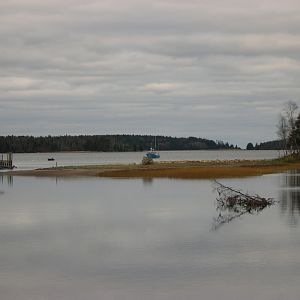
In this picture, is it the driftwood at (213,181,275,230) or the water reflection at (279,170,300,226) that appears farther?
the driftwood at (213,181,275,230)

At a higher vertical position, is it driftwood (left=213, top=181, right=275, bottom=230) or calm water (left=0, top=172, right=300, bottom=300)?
driftwood (left=213, top=181, right=275, bottom=230)

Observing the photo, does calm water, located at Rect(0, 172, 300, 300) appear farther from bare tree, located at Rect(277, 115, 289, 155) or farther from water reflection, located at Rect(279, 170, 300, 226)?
bare tree, located at Rect(277, 115, 289, 155)

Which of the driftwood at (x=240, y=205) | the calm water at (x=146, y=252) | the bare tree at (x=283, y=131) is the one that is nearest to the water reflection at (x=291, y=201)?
the calm water at (x=146, y=252)

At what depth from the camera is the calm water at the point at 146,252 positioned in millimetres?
14958

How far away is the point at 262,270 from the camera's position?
55.1ft

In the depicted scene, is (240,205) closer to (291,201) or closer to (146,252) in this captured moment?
(291,201)

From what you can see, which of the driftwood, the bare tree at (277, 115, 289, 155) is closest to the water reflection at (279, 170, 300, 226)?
the driftwood

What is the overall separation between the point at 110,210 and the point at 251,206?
6.27 meters

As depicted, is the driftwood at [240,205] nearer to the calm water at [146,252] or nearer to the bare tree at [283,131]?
→ the calm water at [146,252]

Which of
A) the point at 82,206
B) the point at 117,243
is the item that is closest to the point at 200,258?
the point at 117,243

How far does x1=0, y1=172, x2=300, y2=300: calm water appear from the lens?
49.1ft

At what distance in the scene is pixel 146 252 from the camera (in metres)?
19.6

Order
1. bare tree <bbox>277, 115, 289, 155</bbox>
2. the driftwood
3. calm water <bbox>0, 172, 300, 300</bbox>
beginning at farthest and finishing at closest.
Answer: bare tree <bbox>277, 115, 289, 155</bbox>
the driftwood
calm water <bbox>0, 172, 300, 300</bbox>

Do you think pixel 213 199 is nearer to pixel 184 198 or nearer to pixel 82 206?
pixel 184 198
